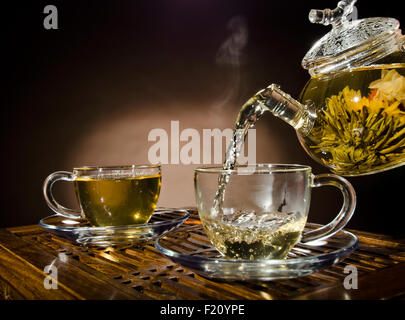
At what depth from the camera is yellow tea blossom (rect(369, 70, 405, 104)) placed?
59cm

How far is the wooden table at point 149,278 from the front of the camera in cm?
40

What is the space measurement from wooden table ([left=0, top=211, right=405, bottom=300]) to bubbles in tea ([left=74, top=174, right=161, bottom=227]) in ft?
0.25

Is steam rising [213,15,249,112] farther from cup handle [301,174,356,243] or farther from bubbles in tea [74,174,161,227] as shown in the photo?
cup handle [301,174,356,243]

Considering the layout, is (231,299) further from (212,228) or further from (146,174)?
(146,174)

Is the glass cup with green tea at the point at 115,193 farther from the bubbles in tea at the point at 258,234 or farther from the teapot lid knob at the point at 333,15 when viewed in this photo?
the teapot lid knob at the point at 333,15

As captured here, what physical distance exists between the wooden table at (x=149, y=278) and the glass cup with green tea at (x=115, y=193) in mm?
76

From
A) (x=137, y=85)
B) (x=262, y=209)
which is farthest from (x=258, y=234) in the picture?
(x=137, y=85)

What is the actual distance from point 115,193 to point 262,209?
0.27 meters

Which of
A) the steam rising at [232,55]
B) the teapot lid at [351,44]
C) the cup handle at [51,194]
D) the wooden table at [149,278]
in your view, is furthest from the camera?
the steam rising at [232,55]

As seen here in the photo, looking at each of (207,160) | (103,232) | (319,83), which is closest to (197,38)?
(207,160)

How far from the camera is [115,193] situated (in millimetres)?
658
